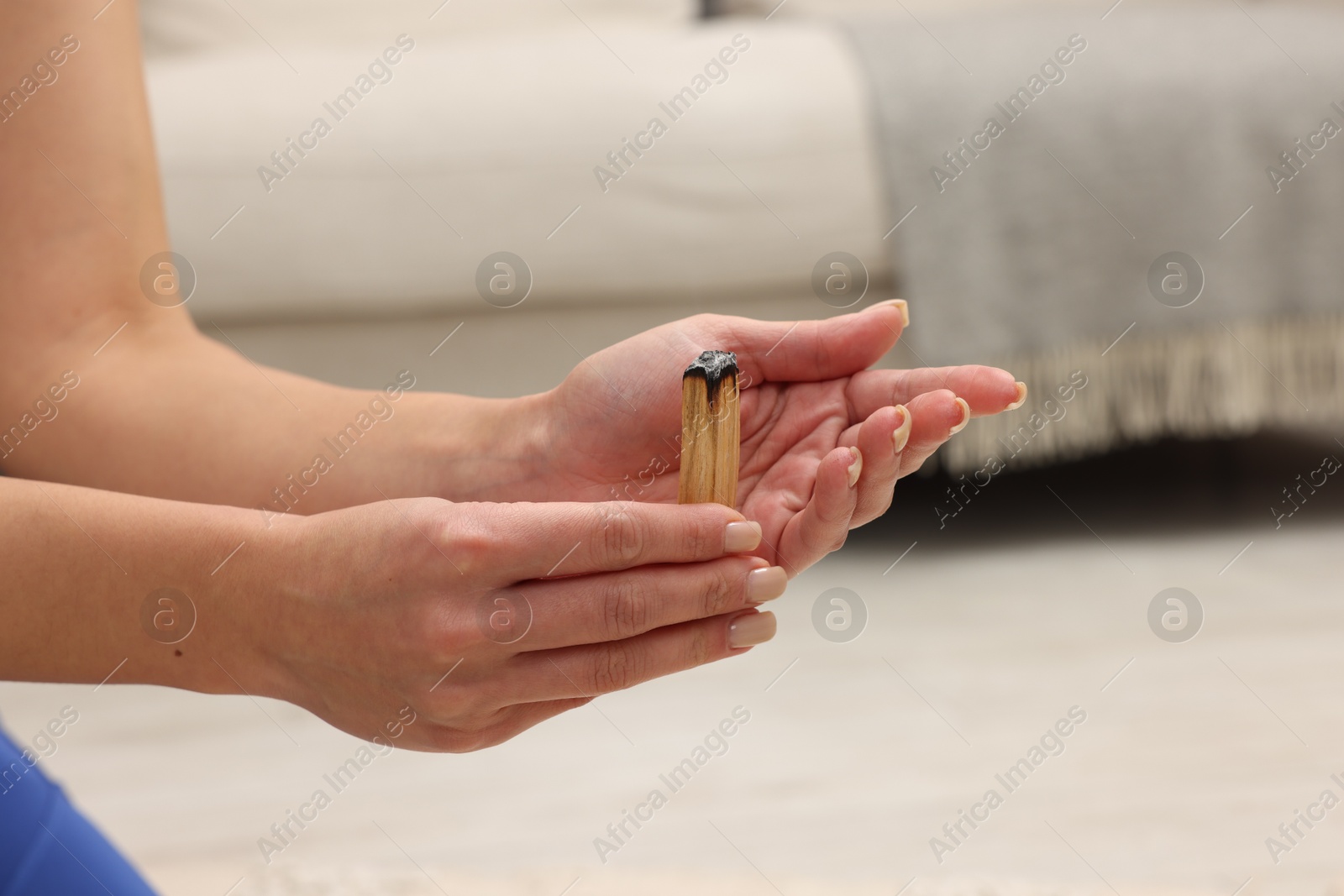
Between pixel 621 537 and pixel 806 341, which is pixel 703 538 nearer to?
pixel 621 537

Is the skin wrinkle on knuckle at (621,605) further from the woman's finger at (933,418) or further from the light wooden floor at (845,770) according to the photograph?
the light wooden floor at (845,770)

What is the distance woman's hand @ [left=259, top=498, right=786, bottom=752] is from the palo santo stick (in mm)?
47

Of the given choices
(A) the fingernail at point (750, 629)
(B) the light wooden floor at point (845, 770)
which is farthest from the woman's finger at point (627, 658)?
(B) the light wooden floor at point (845, 770)

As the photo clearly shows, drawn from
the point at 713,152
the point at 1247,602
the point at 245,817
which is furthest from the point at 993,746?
the point at 713,152

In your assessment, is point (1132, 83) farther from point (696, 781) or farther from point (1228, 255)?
point (696, 781)

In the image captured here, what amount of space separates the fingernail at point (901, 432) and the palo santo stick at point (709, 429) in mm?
75

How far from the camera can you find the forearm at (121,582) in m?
0.50

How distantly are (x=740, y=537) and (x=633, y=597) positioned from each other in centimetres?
5

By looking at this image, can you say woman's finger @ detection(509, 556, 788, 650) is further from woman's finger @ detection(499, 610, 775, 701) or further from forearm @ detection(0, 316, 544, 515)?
forearm @ detection(0, 316, 544, 515)

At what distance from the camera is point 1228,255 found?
4.58 ft

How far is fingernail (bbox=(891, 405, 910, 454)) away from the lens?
537 millimetres

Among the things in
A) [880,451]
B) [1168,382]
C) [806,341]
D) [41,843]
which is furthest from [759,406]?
[1168,382]

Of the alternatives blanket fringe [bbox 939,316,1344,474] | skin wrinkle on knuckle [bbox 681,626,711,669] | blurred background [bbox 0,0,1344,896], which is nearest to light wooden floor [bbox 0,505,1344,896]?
blurred background [bbox 0,0,1344,896]

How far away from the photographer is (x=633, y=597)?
1.62 ft
